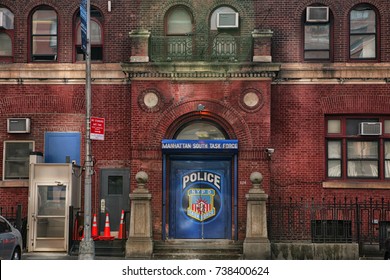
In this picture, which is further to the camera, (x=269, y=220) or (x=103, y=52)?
(x=103, y=52)

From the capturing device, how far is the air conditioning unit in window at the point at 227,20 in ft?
70.4

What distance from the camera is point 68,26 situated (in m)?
22.0

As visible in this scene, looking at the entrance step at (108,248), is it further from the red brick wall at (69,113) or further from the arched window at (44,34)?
the arched window at (44,34)

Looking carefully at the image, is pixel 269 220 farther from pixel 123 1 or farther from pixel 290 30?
pixel 123 1

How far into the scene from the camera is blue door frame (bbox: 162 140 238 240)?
2100 centimetres

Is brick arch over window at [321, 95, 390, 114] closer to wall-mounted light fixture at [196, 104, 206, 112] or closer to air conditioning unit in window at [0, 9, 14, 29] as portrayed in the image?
wall-mounted light fixture at [196, 104, 206, 112]

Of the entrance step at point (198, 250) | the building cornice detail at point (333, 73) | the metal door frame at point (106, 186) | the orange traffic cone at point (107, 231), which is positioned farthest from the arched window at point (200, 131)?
the orange traffic cone at point (107, 231)

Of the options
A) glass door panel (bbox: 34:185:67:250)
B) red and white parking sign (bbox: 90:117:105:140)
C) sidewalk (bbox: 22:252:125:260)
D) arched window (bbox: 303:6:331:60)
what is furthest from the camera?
arched window (bbox: 303:6:331:60)

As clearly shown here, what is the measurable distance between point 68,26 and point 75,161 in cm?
451

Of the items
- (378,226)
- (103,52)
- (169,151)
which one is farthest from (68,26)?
(378,226)

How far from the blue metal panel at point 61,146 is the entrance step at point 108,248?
300cm

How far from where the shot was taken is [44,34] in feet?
72.9

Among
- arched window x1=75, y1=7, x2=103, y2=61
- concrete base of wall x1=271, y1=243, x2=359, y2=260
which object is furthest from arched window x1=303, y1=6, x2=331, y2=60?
arched window x1=75, y1=7, x2=103, y2=61

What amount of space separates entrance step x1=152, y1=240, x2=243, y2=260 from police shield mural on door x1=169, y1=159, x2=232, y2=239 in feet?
1.44
